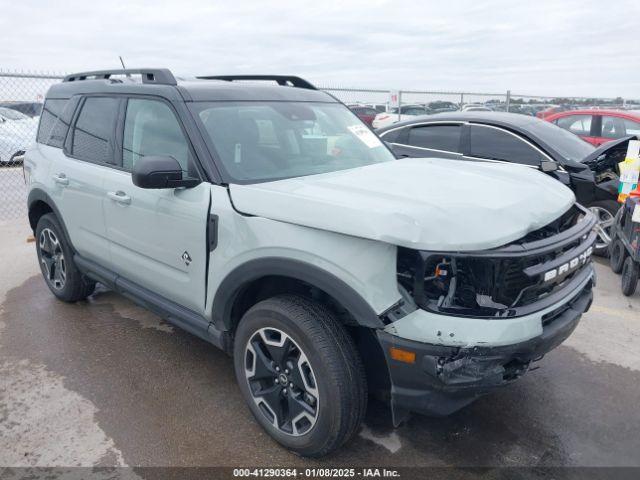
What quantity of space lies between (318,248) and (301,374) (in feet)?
2.11

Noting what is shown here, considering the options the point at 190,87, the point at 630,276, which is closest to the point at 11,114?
the point at 190,87

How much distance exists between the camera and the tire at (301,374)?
7.76ft

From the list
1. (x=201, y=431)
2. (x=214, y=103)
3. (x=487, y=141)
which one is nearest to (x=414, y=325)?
(x=201, y=431)

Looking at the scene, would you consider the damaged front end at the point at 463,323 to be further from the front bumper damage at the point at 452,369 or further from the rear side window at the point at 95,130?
the rear side window at the point at 95,130

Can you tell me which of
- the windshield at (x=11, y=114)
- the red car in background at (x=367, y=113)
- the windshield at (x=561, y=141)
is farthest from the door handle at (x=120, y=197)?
the red car in background at (x=367, y=113)

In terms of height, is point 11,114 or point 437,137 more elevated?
point 11,114

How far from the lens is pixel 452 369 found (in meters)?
2.14

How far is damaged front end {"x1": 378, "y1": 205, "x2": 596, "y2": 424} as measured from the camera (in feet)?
7.02

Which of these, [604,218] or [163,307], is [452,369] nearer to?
[163,307]

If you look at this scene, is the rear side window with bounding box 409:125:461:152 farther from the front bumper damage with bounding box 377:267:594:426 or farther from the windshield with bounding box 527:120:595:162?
the front bumper damage with bounding box 377:267:594:426

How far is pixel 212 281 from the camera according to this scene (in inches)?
112

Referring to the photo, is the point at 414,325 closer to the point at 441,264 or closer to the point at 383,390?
the point at 441,264

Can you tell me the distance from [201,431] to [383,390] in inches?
43.4

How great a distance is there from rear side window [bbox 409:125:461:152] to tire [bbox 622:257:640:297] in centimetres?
246
